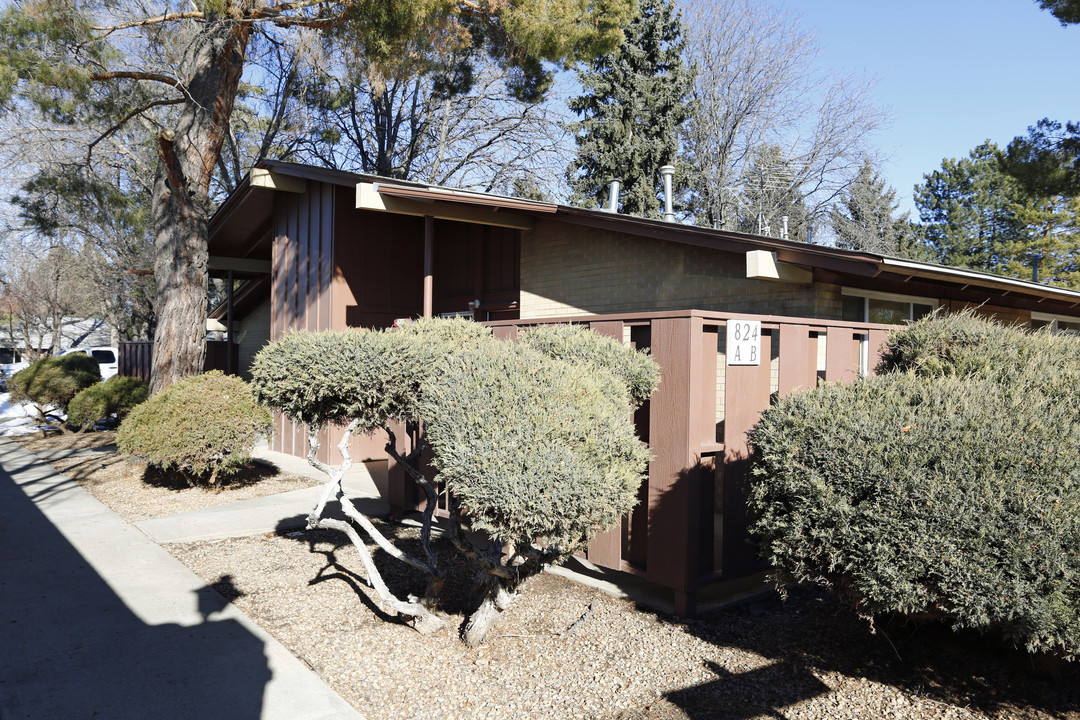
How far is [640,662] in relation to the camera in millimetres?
4297

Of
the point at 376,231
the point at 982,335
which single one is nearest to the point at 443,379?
the point at 982,335

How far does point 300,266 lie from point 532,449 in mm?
10268

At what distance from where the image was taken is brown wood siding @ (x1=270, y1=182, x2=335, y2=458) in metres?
11.8

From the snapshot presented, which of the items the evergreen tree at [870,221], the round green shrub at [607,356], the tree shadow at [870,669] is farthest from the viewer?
Result: the evergreen tree at [870,221]

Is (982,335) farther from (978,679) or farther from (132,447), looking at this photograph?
(132,447)

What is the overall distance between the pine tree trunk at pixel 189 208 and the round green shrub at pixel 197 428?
1873 millimetres

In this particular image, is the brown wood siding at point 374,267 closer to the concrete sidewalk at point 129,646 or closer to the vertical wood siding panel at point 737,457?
the concrete sidewalk at point 129,646

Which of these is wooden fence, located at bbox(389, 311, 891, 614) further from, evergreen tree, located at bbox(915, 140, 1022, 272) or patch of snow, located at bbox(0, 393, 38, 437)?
evergreen tree, located at bbox(915, 140, 1022, 272)

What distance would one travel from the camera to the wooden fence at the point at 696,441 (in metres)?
4.96

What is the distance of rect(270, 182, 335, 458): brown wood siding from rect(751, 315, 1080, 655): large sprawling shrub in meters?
9.07

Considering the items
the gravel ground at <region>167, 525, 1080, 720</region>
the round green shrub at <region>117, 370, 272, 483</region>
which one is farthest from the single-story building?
the round green shrub at <region>117, 370, 272, 483</region>

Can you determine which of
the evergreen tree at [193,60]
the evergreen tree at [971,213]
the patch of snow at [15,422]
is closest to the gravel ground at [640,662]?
the evergreen tree at [193,60]

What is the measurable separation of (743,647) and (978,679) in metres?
1.27

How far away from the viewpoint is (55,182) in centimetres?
1366
